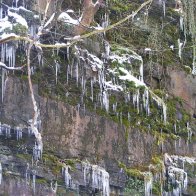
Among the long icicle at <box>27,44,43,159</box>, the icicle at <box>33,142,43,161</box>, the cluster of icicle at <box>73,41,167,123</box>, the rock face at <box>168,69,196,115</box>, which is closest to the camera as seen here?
the long icicle at <box>27,44,43,159</box>

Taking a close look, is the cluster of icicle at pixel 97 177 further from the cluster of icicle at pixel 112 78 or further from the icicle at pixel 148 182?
the cluster of icicle at pixel 112 78

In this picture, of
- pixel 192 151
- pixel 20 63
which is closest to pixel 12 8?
pixel 20 63

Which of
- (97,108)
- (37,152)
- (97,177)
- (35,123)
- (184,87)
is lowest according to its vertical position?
(97,177)

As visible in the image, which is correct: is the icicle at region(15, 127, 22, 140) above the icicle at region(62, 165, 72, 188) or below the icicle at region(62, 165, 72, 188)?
above

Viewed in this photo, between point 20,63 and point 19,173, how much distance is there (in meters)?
1.29

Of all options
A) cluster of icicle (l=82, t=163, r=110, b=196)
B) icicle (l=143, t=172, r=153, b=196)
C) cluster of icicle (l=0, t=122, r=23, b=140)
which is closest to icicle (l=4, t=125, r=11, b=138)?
cluster of icicle (l=0, t=122, r=23, b=140)

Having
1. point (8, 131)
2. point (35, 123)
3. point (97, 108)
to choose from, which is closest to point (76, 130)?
point (97, 108)

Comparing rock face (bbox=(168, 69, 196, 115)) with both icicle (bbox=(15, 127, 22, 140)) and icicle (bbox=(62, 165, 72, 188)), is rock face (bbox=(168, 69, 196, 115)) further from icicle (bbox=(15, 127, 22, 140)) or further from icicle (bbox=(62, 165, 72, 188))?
icicle (bbox=(15, 127, 22, 140))

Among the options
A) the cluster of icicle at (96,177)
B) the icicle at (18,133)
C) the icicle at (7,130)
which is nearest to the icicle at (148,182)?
the cluster of icicle at (96,177)

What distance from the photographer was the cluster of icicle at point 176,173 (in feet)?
25.5

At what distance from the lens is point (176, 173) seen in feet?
25.7

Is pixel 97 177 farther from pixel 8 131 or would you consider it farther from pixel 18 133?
pixel 8 131

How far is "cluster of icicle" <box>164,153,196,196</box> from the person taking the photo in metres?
7.76

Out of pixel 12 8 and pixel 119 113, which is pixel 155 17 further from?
pixel 12 8
